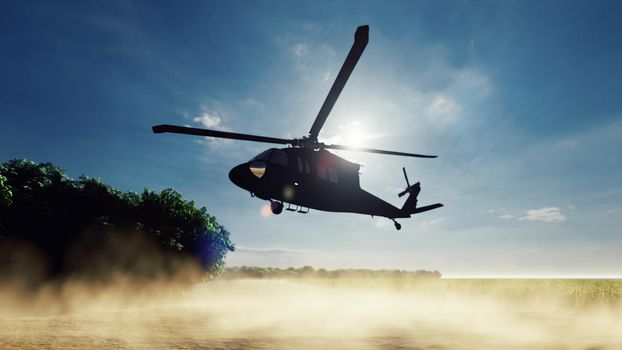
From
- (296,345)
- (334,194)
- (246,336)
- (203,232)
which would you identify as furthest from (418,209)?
(203,232)

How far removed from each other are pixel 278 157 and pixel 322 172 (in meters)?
1.79

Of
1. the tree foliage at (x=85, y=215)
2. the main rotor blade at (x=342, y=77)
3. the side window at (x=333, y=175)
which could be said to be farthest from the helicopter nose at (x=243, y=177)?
the tree foliage at (x=85, y=215)

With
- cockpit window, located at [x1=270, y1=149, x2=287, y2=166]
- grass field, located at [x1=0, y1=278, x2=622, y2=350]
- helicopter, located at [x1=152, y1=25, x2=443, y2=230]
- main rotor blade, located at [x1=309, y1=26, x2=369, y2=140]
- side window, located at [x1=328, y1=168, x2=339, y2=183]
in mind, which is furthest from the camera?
grass field, located at [x1=0, y1=278, x2=622, y2=350]

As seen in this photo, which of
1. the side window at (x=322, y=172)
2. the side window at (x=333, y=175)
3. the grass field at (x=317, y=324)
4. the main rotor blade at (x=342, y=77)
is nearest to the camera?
the main rotor blade at (x=342, y=77)

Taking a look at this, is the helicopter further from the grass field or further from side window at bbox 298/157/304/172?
the grass field

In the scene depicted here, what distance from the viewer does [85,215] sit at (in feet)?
128

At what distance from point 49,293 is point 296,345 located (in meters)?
27.9

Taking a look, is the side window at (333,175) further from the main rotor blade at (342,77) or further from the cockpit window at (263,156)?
the cockpit window at (263,156)

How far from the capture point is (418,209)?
1981 centimetres

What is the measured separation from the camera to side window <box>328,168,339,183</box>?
1513 cm

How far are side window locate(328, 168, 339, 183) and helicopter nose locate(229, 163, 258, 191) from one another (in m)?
2.89

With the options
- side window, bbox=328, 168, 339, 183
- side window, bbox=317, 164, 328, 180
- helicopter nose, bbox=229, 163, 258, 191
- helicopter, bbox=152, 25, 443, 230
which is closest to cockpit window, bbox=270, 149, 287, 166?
helicopter, bbox=152, 25, 443, 230

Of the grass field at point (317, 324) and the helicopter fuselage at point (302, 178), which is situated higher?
the helicopter fuselage at point (302, 178)

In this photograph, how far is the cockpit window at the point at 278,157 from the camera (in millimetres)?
14023
